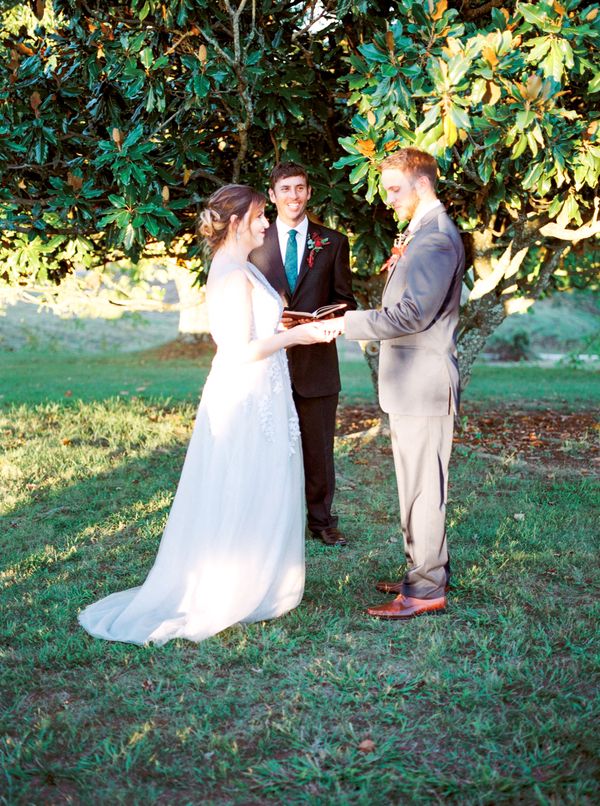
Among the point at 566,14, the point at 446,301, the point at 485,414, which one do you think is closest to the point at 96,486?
the point at 446,301

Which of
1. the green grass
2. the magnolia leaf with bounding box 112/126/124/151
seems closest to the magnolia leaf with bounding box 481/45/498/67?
the magnolia leaf with bounding box 112/126/124/151

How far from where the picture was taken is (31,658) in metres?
3.96

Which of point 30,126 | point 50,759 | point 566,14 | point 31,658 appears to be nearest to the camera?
point 50,759

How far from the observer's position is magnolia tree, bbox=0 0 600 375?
5129 millimetres

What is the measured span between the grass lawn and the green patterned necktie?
6.31ft

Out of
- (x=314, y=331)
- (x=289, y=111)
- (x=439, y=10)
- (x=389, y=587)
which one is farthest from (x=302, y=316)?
(x=289, y=111)

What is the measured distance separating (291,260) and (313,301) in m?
0.33

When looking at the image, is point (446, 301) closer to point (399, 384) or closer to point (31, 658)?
point (399, 384)

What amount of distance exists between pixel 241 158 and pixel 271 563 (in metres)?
4.41

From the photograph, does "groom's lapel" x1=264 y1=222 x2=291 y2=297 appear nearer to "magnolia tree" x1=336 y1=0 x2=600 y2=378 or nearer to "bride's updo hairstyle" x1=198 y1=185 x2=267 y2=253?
"magnolia tree" x1=336 y1=0 x2=600 y2=378

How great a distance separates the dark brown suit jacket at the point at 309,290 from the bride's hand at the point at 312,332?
1260 millimetres

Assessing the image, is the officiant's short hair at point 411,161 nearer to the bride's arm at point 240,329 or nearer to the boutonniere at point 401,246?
the boutonniere at point 401,246

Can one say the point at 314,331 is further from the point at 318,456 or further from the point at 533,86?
the point at 533,86

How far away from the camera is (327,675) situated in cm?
377
